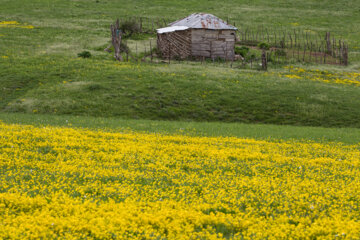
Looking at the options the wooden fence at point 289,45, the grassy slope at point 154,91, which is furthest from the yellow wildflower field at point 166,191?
the wooden fence at point 289,45

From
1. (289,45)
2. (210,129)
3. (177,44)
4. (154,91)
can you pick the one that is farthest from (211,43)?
(210,129)

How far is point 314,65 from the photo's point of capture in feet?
186

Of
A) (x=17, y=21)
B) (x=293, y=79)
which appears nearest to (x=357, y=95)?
(x=293, y=79)

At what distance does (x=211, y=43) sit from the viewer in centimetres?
5878

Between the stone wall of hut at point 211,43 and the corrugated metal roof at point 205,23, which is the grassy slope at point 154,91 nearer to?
the stone wall of hut at point 211,43

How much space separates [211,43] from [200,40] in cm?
194

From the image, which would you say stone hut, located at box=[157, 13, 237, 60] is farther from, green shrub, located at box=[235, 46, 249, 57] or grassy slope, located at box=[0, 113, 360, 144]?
grassy slope, located at box=[0, 113, 360, 144]

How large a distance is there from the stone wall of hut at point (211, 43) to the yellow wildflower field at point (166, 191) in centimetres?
4287

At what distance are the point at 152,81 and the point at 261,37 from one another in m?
44.0

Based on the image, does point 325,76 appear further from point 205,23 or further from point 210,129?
point 210,129

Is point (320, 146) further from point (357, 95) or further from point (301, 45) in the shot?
point (301, 45)

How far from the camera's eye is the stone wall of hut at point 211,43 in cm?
5919

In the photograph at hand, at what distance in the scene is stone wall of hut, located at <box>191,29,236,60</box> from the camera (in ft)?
194

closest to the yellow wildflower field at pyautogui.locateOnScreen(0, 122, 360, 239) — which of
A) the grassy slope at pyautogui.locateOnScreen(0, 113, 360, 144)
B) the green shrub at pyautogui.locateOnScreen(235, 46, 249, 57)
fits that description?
the grassy slope at pyautogui.locateOnScreen(0, 113, 360, 144)
